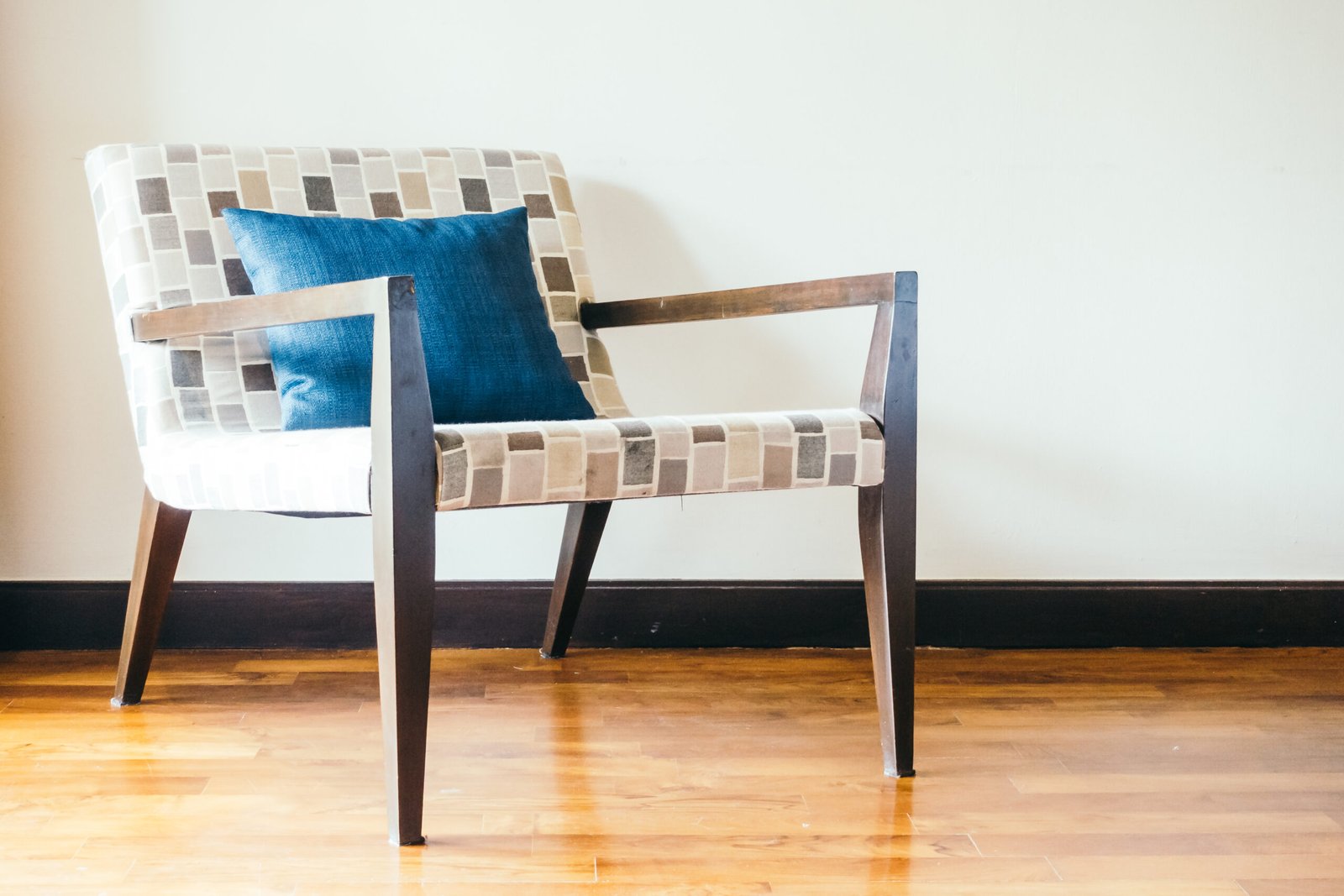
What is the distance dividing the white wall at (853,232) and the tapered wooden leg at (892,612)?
0.65m

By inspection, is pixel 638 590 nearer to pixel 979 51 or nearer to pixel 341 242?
pixel 341 242

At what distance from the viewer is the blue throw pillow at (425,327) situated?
1.41 metres

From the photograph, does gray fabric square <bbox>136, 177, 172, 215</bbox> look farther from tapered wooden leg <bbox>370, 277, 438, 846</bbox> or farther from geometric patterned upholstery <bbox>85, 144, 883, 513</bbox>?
tapered wooden leg <bbox>370, 277, 438, 846</bbox>

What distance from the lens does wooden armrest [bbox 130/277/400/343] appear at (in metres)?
1.06

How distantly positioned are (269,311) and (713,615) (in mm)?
981

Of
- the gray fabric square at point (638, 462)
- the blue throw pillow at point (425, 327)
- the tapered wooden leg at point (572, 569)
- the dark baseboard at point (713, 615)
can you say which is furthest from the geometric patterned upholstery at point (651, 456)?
the dark baseboard at point (713, 615)

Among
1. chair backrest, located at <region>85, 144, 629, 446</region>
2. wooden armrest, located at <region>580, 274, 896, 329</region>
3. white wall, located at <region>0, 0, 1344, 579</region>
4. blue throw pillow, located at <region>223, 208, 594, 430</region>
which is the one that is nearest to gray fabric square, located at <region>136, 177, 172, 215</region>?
chair backrest, located at <region>85, 144, 629, 446</region>

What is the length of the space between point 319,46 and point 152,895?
1.34 m

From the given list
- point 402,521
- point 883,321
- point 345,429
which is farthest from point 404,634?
point 883,321

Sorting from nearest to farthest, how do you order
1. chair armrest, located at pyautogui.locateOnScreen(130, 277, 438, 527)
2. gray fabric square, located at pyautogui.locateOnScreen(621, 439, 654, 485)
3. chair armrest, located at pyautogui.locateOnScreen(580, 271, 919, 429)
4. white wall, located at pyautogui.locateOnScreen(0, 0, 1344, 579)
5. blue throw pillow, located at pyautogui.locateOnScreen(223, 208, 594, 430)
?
chair armrest, located at pyautogui.locateOnScreen(130, 277, 438, 527), gray fabric square, located at pyautogui.locateOnScreen(621, 439, 654, 485), chair armrest, located at pyautogui.locateOnScreen(580, 271, 919, 429), blue throw pillow, located at pyautogui.locateOnScreen(223, 208, 594, 430), white wall, located at pyautogui.locateOnScreen(0, 0, 1344, 579)

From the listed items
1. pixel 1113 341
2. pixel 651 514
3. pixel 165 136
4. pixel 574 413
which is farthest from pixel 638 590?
pixel 165 136

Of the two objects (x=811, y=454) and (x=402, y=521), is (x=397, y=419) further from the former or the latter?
(x=811, y=454)

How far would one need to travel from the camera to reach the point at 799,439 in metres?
1.22

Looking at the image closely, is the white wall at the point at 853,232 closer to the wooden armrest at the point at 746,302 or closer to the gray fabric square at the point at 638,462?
the wooden armrest at the point at 746,302
